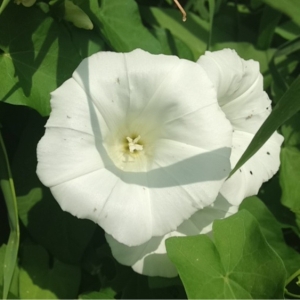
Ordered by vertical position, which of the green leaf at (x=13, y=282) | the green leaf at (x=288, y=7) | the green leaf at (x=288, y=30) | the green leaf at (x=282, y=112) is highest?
the green leaf at (x=288, y=7)

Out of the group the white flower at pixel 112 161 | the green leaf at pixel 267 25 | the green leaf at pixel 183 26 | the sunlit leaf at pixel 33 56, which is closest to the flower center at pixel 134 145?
the white flower at pixel 112 161

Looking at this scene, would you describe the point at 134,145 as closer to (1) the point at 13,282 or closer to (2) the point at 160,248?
(2) the point at 160,248

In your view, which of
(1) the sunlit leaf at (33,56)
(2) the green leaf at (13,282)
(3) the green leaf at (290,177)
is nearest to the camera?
(1) the sunlit leaf at (33,56)

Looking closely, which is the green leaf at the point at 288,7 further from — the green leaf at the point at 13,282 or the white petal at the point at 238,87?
the green leaf at the point at 13,282

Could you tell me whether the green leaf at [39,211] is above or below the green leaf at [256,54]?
below

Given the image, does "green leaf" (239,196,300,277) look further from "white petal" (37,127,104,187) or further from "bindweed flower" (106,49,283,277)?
"white petal" (37,127,104,187)

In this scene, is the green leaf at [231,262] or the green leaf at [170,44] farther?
the green leaf at [170,44]

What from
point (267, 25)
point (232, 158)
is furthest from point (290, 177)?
point (267, 25)

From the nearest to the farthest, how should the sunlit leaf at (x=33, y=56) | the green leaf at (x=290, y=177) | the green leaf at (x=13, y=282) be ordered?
the sunlit leaf at (x=33, y=56) < the green leaf at (x=13, y=282) < the green leaf at (x=290, y=177)
